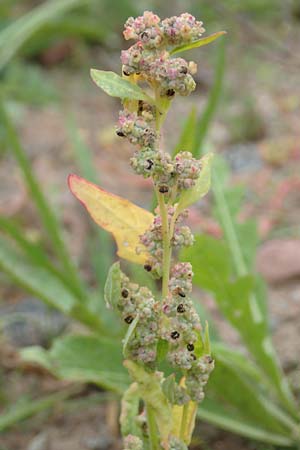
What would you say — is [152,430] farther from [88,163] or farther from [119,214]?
[88,163]

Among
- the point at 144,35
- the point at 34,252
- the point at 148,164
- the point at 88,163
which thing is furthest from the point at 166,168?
the point at 88,163

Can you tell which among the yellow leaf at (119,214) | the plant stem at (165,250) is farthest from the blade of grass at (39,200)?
the plant stem at (165,250)

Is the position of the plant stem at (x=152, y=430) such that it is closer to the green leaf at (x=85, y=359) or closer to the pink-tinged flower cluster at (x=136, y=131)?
the pink-tinged flower cluster at (x=136, y=131)

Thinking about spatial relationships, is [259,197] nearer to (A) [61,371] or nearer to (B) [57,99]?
(B) [57,99]

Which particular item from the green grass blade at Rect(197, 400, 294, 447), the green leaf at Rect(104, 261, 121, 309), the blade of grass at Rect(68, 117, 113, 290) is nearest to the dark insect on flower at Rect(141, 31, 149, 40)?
the green leaf at Rect(104, 261, 121, 309)

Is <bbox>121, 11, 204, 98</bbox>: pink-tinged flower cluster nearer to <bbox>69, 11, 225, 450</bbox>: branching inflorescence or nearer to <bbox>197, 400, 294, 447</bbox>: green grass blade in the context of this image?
<bbox>69, 11, 225, 450</bbox>: branching inflorescence

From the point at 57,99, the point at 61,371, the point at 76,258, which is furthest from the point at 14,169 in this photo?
the point at 61,371
